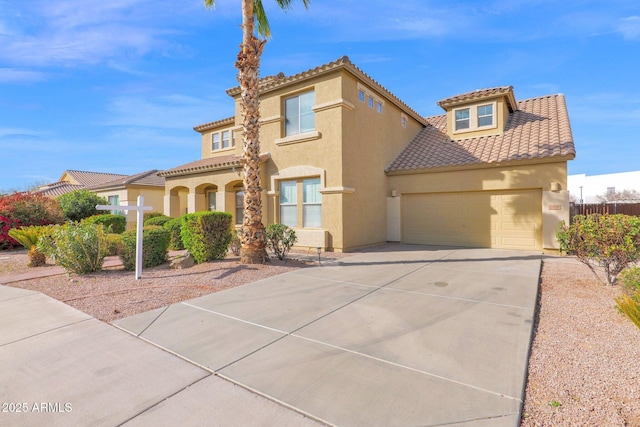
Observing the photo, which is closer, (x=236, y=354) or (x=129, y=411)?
(x=129, y=411)

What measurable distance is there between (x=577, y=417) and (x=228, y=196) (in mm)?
15142

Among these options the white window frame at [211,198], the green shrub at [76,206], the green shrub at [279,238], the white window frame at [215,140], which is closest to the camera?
the green shrub at [279,238]

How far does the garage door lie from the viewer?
1224 cm

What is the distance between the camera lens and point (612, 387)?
310 centimetres

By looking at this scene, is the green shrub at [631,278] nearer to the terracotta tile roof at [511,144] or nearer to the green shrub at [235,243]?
the terracotta tile roof at [511,144]

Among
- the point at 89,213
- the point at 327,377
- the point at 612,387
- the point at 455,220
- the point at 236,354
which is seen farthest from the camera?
the point at 89,213

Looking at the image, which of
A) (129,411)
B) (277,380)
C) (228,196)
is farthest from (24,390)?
(228,196)

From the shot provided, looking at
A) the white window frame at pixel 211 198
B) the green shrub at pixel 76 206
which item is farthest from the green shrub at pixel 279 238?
the green shrub at pixel 76 206

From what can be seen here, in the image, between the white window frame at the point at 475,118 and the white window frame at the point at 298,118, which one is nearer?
the white window frame at the point at 298,118

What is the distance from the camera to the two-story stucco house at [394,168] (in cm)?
1201

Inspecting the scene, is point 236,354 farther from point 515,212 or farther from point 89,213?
point 89,213

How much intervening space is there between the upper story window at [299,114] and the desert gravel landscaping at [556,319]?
6038mm

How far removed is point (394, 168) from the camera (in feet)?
48.8

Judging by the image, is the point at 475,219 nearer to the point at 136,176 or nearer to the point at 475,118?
the point at 475,118
